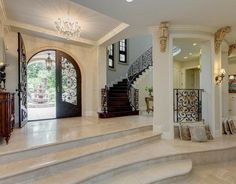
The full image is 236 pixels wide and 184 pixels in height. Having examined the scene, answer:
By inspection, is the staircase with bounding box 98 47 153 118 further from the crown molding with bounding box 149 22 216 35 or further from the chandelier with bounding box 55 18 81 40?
the crown molding with bounding box 149 22 216 35

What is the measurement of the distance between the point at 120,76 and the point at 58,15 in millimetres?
5546

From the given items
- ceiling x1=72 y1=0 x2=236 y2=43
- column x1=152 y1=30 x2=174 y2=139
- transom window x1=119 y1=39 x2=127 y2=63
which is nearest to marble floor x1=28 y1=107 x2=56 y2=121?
column x1=152 y1=30 x2=174 y2=139

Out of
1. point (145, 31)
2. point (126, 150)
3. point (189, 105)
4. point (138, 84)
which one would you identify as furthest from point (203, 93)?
point (138, 84)

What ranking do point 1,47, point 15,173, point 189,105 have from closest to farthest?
point 15,173
point 1,47
point 189,105

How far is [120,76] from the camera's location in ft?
32.2

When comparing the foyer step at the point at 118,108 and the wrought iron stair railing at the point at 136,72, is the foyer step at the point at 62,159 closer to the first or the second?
the foyer step at the point at 118,108

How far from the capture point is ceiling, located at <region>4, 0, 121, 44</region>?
4023 mm

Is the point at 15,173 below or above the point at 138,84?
below

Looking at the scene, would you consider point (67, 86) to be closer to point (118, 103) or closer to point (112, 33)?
point (118, 103)

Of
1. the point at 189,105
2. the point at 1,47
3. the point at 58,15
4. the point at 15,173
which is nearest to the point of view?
the point at 15,173

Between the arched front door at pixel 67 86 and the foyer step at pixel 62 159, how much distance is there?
325 cm

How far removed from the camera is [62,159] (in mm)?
3068

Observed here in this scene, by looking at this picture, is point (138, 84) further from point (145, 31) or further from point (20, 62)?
point (20, 62)

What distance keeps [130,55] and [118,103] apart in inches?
143
